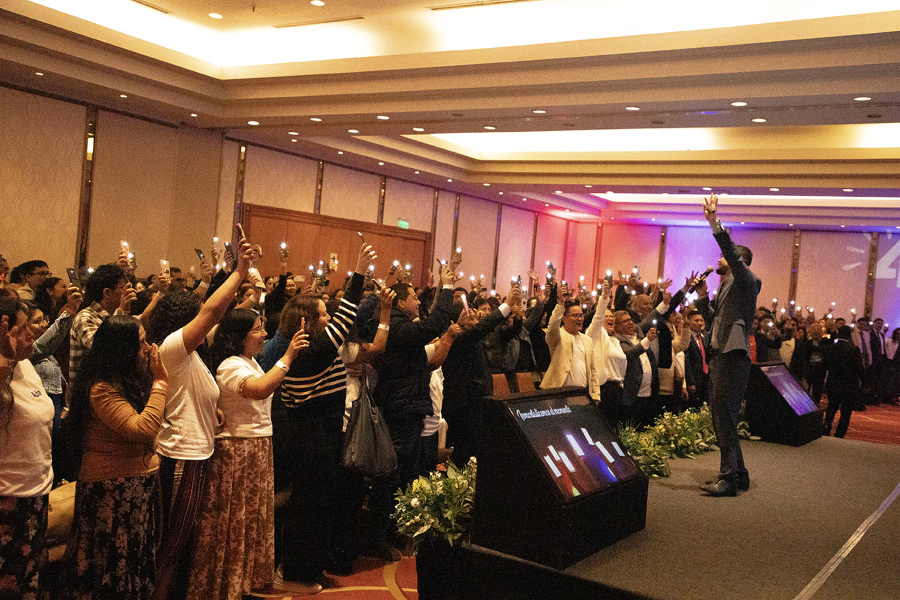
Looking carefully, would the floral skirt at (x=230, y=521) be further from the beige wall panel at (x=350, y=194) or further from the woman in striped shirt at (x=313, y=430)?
the beige wall panel at (x=350, y=194)

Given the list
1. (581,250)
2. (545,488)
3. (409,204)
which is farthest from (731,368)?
(581,250)

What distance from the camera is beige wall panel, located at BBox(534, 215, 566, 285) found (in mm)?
16781

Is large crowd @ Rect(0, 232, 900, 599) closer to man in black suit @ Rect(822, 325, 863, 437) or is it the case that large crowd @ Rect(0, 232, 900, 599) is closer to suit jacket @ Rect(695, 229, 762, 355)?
suit jacket @ Rect(695, 229, 762, 355)

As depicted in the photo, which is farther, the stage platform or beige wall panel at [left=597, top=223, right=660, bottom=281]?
beige wall panel at [left=597, top=223, right=660, bottom=281]

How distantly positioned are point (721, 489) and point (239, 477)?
7.74ft

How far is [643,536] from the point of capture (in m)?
3.04

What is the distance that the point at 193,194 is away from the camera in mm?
9453

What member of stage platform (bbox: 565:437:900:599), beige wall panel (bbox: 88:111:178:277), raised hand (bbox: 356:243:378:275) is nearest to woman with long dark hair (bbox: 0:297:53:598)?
raised hand (bbox: 356:243:378:275)

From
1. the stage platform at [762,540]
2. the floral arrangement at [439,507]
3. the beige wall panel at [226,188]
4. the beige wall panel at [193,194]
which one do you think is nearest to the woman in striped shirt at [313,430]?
the floral arrangement at [439,507]

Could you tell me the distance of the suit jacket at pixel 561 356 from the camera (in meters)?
5.35

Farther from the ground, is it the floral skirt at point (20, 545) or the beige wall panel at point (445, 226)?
the beige wall panel at point (445, 226)

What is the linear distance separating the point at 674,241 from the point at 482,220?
5.10 m

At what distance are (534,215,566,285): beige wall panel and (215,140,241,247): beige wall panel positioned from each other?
8266 millimetres

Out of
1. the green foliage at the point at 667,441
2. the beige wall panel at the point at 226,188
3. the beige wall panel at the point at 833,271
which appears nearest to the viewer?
the green foliage at the point at 667,441
